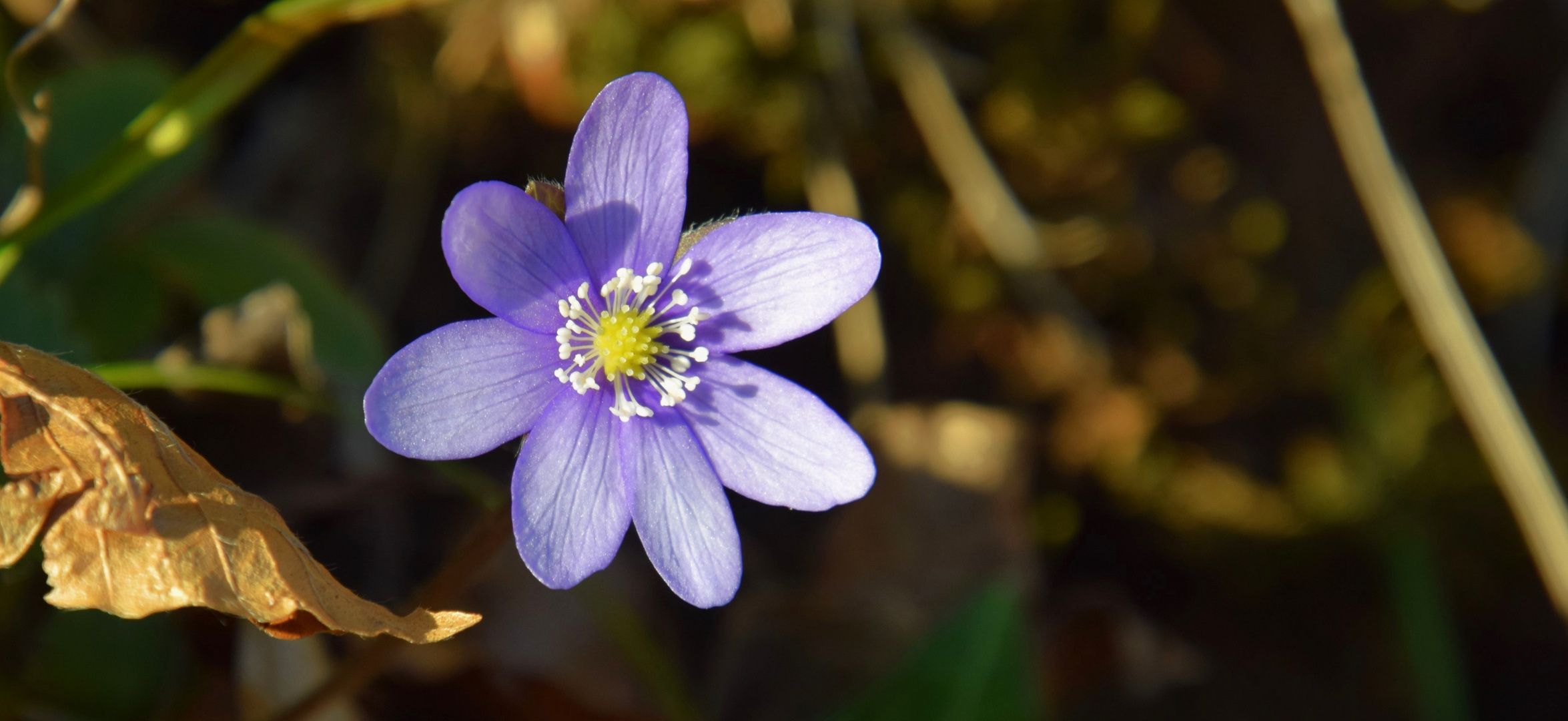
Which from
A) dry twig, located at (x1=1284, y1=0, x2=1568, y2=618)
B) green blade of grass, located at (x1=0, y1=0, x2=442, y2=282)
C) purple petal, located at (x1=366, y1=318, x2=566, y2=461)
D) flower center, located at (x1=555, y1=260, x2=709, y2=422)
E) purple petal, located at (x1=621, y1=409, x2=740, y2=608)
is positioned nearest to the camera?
purple petal, located at (x1=366, y1=318, x2=566, y2=461)

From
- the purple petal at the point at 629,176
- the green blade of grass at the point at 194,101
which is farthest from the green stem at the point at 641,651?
the green blade of grass at the point at 194,101

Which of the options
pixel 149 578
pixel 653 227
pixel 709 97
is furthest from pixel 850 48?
pixel 149 578

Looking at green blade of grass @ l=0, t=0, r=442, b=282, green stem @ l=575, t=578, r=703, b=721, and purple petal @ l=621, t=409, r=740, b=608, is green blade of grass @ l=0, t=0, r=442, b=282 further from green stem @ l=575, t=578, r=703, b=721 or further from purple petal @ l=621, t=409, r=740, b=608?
green stem @ l=575, t=578, r=703, b=721

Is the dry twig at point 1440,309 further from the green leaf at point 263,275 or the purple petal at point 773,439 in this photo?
the green leaf at point 263,275

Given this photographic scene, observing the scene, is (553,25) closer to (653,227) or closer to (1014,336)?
(653,227)

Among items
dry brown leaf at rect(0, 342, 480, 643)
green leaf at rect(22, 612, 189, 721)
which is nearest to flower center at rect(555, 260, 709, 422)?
dry brown leaf at rect(0, 342, 480, 643)

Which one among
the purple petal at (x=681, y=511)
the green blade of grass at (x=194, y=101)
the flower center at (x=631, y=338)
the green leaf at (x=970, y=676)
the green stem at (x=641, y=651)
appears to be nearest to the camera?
the purple petal at (x=681, y=511)
